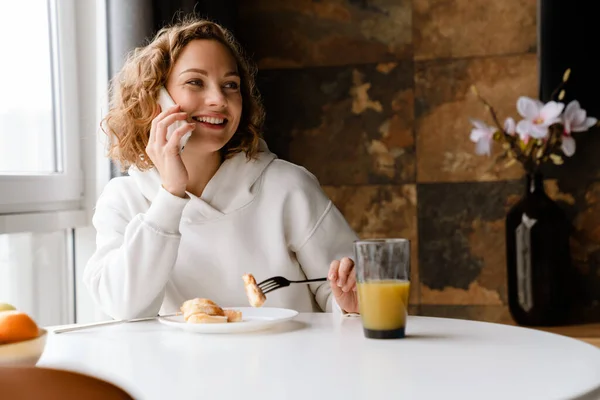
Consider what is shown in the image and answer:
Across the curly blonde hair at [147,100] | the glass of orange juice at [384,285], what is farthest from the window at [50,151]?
the glass of orange juice at [384,285]

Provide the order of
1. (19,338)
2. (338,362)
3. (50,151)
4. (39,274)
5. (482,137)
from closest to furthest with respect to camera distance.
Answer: (19,338) → (338,362) → (39,274) → (50,151) → (482,137)

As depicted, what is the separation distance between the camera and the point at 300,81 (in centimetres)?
324

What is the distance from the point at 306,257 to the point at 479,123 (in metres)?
1.22

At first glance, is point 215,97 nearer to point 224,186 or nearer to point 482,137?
point 224,186

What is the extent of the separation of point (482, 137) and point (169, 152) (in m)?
1.46

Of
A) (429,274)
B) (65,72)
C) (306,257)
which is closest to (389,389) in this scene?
(306,257)

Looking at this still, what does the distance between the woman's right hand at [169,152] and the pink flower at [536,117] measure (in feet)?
4.57

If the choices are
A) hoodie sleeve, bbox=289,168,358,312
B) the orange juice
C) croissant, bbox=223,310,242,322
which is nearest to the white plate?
croissant, bbox=223,310,242,322

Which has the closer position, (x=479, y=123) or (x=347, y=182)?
(x=479, y=123)

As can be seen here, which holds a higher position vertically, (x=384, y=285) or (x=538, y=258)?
(x=384, y=285)

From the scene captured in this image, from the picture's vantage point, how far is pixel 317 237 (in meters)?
1.88

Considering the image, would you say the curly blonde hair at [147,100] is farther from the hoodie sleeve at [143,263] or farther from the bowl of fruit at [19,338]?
the bowl of fruit at [19,338]

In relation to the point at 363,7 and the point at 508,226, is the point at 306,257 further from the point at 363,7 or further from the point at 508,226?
the point at 363,7

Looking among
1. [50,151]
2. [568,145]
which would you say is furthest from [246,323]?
[568,145]
